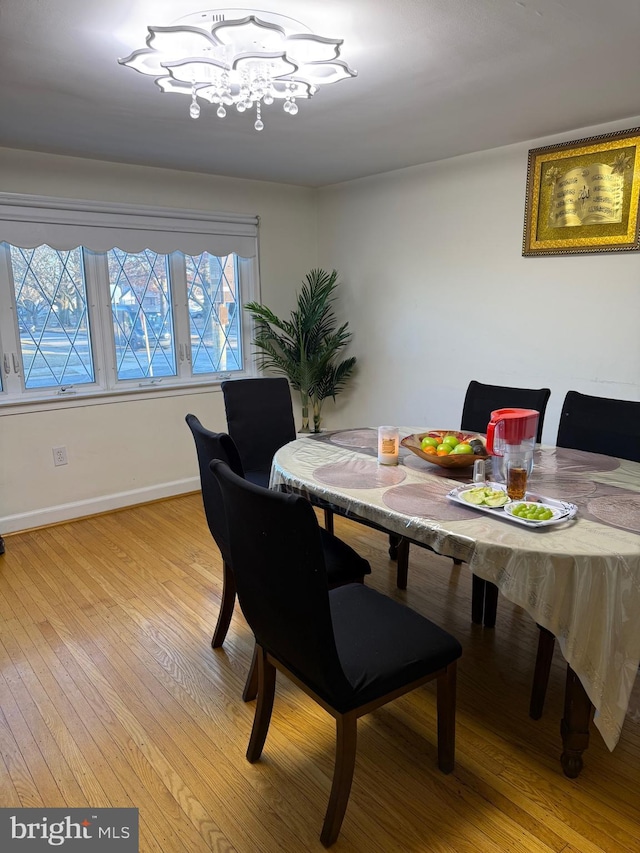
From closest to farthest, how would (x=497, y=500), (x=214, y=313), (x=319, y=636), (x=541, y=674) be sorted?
(x=319, y=636)
(x=497, y=500)
(x=541, y=674)
(x=214, y=313)

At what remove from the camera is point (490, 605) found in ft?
7.70

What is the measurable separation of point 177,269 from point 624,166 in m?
2.81

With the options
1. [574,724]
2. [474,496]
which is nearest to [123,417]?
[474,496]

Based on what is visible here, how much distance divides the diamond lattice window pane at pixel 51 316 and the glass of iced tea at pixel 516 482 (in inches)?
117

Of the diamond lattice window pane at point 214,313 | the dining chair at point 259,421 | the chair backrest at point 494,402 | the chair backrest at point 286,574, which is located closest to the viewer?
the chair backrest at point 286,574

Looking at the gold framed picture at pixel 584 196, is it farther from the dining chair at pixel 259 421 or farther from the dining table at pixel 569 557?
the dining chair at pixel 259 421

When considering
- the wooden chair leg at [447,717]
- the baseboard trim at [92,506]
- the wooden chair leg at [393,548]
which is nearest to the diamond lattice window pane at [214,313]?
the baseboard trim at [92,506]

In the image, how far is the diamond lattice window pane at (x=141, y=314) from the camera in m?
3.79

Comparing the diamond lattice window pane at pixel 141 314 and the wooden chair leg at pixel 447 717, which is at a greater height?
the diamond lattice window pane at pixel 141 314

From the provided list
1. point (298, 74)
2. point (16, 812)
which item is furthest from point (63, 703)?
point (298, 74)

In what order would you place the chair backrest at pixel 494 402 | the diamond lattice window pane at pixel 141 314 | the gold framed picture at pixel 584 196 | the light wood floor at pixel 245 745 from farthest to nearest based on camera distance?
the diamond lattice window pane at pixel 141 314
the gold framed picture at pixel 584 196
the chair backrest at pixel 494 402
the light wood floor at pixel 245 745

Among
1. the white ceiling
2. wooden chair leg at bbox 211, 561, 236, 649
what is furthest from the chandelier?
wooden chair leg at bbox 211, 561, 236, 649

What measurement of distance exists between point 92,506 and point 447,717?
291 centimetres

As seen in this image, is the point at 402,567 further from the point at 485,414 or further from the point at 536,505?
the point at 536,505
